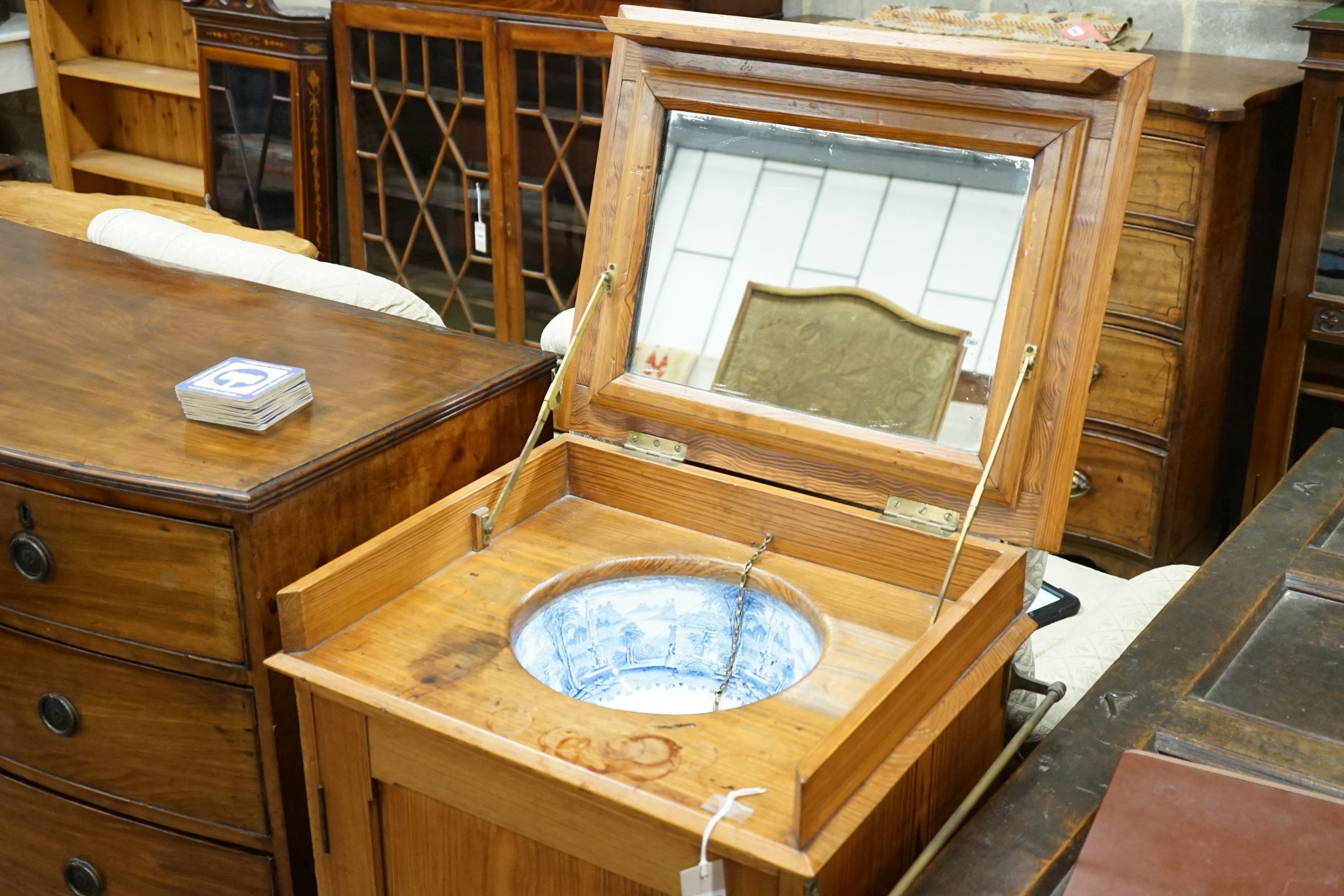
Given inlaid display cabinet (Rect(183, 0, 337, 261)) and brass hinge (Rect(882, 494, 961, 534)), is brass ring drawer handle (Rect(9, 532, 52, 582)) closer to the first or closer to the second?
brass hinge (Rect(882, 494, 961, 534))

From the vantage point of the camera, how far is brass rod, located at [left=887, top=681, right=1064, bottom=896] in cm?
87

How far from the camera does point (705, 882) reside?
87cm

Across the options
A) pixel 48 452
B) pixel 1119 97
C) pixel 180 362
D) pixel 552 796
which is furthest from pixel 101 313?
pixel 1119 97

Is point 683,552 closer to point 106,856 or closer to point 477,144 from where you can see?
point 106,856

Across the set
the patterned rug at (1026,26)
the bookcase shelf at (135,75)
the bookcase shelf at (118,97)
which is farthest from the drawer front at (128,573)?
the bookcase shelf at (118,97)

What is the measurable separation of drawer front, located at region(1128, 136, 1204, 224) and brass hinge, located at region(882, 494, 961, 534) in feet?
4.50

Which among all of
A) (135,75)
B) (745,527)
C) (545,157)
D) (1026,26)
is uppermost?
(1026,26)

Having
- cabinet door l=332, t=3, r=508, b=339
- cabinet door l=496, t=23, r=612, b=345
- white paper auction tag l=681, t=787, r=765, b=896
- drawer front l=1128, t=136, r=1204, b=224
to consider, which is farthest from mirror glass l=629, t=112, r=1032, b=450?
cabinet door l=332, t=3, r=508, b=339

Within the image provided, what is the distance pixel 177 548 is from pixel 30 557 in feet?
0.72

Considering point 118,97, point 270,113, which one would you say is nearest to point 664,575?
point 270,113

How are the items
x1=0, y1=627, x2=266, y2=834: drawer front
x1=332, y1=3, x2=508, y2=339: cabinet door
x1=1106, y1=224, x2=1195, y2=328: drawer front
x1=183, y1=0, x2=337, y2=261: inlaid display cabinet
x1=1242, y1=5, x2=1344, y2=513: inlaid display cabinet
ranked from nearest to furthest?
x1=0, y1=627, x2=266, y2=834: drawer front, x1=1242, y1=5, x2=1344, y2=513: inlaid display cabinet, x1=1106, y1=224, x2=1195, y2=328: drawer front, x1=332, y1=3, x2=508, y2=339: cabinet door, x1=183, y1=0, x2=337, y2=261: inlaid display cabinet

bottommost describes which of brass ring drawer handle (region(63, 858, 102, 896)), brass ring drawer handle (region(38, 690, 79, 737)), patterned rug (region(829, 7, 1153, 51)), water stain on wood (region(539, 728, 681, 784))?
brass ring drawer handle (region(63, 858, 102, 896))

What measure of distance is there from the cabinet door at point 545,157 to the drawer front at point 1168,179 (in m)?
1.24

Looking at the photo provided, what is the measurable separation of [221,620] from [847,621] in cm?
60
